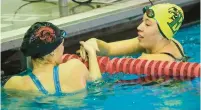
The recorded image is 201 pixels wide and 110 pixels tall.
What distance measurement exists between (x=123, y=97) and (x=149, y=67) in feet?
1.31

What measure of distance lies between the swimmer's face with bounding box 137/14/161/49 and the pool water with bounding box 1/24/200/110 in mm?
396

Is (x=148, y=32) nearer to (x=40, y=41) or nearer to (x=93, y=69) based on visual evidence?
(x=93, y=69)

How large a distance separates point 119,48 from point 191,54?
888 mm

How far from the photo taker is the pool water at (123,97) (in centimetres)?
456

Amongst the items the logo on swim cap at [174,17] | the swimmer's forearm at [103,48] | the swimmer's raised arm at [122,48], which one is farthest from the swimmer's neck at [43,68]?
the logo on swim cap at [174,17]

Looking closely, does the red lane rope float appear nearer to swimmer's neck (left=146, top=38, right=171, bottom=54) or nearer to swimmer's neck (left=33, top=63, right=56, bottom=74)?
swimmer's neck (left=146, top=38, right=171, bottom=54)

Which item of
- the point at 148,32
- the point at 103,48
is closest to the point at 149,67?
the point at 148,32

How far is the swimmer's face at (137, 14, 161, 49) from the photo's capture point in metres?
5.19

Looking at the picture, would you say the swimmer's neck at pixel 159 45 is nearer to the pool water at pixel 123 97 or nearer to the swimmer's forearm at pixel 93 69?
the pool water at pixel 123 97

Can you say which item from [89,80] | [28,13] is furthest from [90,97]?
A: [28,13]

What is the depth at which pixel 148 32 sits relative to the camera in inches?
205

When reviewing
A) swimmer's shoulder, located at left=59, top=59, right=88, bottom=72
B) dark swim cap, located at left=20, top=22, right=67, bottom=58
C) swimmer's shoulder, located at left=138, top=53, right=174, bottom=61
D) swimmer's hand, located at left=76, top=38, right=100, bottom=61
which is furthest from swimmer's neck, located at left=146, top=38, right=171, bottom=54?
dark swim cap, located at left=20, top=22, right=67, bottom=58

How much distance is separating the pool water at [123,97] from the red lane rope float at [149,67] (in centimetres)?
6

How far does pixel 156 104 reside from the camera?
15.0ft
